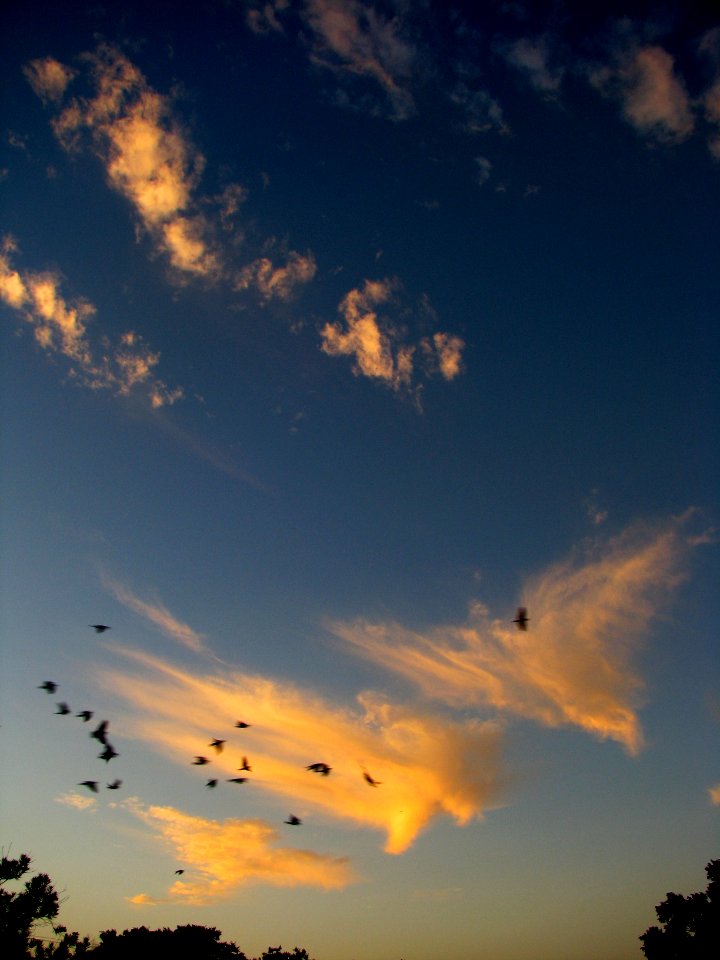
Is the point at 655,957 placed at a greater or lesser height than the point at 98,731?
lesser

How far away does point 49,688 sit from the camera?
69.2 feet

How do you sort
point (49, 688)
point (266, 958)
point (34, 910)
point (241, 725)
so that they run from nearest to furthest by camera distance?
point (49, 688)
point (241, 725)
point (34, 910)
point (266, 958)

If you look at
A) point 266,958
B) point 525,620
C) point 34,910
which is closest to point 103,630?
point 525,620

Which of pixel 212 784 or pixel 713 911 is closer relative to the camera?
pixel 212 784

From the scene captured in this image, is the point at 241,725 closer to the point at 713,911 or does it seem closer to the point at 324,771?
the point at 324,771

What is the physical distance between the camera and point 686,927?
49375 millimetres

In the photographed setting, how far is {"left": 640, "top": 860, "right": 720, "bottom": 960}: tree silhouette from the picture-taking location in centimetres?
4631

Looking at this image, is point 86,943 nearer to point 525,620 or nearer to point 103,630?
point 103,630

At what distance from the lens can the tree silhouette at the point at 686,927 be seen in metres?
46.3

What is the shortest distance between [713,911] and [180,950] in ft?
167

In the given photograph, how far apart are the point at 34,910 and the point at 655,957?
63210 millimetres

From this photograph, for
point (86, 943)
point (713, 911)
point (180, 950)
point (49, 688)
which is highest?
point (49, 688)

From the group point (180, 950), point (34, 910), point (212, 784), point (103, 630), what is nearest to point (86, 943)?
point (34, 910)

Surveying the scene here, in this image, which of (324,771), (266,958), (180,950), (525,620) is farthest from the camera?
(266,958)
